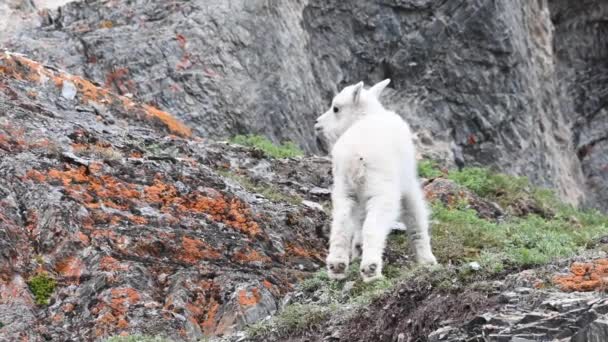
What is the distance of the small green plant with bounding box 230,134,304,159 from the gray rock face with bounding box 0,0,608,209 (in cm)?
88

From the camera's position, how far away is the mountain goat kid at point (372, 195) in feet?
36.7

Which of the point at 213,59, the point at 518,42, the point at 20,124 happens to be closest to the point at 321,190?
the point at 20,124

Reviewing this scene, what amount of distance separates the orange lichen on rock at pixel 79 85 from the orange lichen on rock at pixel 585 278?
10.00 m

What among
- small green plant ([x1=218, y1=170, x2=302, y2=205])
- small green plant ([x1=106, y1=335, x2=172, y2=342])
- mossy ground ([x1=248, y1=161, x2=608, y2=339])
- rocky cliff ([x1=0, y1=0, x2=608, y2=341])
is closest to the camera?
mossy ground ([x1=248, y1=161, x2=608, y2=339])

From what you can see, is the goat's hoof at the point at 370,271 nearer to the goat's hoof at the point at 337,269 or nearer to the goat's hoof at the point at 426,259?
the goat's hoof at the point at 337,269

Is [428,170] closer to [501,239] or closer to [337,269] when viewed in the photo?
[501,239]

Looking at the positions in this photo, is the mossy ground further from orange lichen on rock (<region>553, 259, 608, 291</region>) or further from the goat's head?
the goat's head

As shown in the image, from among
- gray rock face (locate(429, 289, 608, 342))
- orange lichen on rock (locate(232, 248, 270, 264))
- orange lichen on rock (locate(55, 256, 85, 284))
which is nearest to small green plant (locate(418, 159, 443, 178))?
orange lichen on rock (locate(232, 248, 270, 264))

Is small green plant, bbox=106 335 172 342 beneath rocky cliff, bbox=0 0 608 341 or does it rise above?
beneath

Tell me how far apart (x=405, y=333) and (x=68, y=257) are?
14.8 ft

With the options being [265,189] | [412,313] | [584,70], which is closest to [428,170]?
[265,189]

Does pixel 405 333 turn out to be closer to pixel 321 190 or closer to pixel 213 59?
pixel 321 190

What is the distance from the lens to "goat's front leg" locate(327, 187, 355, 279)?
11.3m

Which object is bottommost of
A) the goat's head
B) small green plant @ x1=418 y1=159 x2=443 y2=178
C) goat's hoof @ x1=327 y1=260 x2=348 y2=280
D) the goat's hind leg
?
goat's hoof @ x1=327 y1=260 x2=348 y2=280
